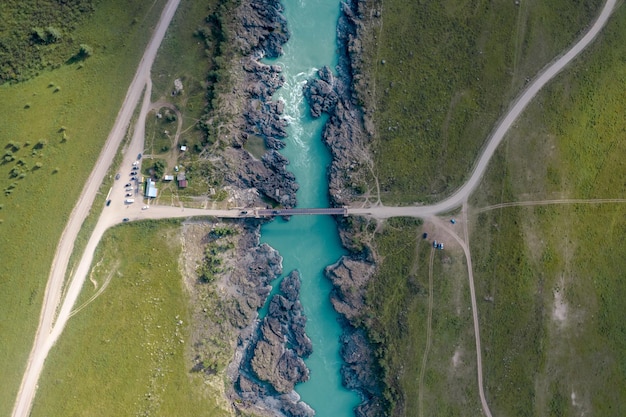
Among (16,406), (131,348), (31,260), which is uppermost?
(31,260)

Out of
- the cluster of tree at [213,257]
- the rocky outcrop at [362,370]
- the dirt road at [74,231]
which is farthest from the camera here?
the rocky outcrop at [362,370]

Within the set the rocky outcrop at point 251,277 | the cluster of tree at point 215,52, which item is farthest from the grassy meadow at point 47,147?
the rocky outcrop at point 251,277

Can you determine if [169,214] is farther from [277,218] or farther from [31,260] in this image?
[31,260]

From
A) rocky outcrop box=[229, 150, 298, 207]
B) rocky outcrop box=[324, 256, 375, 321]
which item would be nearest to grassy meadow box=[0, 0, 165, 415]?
rocky outcrop box=[229, 150, 298, 207]

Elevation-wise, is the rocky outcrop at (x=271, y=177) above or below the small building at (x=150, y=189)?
above

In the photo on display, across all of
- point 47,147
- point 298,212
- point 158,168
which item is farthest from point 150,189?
point 298,212

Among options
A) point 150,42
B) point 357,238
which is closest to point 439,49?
point 357,238

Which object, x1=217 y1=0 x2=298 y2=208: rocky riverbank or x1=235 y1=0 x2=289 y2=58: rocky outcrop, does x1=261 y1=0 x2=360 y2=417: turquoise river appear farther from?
x1=217 y1=0 x2=298 y2=208: rocky riverbank

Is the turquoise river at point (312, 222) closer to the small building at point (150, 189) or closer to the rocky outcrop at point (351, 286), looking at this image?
the rocky outcrop at point (351, 286)

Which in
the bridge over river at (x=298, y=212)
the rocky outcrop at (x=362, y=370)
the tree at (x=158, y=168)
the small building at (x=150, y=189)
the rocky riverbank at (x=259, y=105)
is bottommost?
the rocky outcrop at (x=362, y=370)
